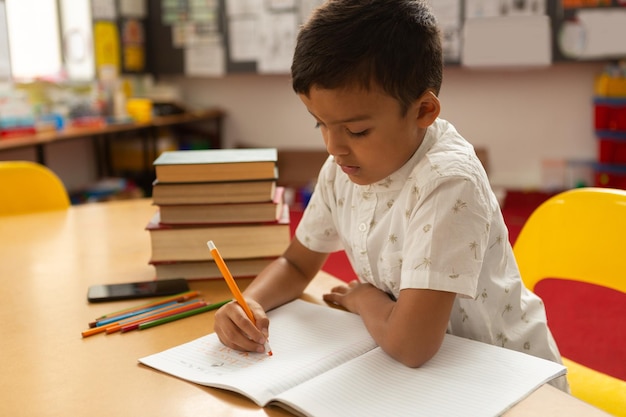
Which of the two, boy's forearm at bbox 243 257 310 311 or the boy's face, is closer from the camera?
the boy's face

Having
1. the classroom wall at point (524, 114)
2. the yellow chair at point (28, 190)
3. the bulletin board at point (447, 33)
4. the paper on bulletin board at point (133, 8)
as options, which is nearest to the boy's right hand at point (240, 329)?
the yellow chair at point (28, 190)

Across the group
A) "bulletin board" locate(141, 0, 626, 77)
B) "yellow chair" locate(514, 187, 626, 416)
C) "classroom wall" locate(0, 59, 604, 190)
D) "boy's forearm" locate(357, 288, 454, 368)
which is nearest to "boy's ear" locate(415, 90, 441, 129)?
"boy's forearm" locate(357, 288, 454, 368)

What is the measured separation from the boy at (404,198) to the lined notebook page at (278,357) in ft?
0.08

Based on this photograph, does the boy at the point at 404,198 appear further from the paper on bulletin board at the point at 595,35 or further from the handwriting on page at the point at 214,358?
the paper on bulletin board at the point at 595,35

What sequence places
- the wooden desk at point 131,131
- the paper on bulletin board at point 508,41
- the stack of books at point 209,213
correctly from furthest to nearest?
the paper on bulletin board at point 508,41, the wooden desk at point 131,131, the stack of books at point 209,213

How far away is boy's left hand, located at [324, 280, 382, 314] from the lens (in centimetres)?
100

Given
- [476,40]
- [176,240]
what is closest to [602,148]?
[476,40]

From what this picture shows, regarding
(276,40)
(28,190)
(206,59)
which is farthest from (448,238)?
(206,59)

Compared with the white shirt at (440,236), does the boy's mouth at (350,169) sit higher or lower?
higher

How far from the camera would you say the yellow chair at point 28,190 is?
70.3 inches

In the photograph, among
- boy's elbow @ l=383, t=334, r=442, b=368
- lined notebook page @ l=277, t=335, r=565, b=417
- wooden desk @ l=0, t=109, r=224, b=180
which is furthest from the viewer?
wooden desk @ l=0, t=109, r=224, b=180

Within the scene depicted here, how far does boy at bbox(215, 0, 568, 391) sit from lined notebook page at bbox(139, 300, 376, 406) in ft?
0.08

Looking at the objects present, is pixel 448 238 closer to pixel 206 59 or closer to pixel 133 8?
pixel 206 59

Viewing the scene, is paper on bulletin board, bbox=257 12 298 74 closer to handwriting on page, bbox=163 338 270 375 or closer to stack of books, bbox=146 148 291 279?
stack of books, bbox=146 148 291 279
